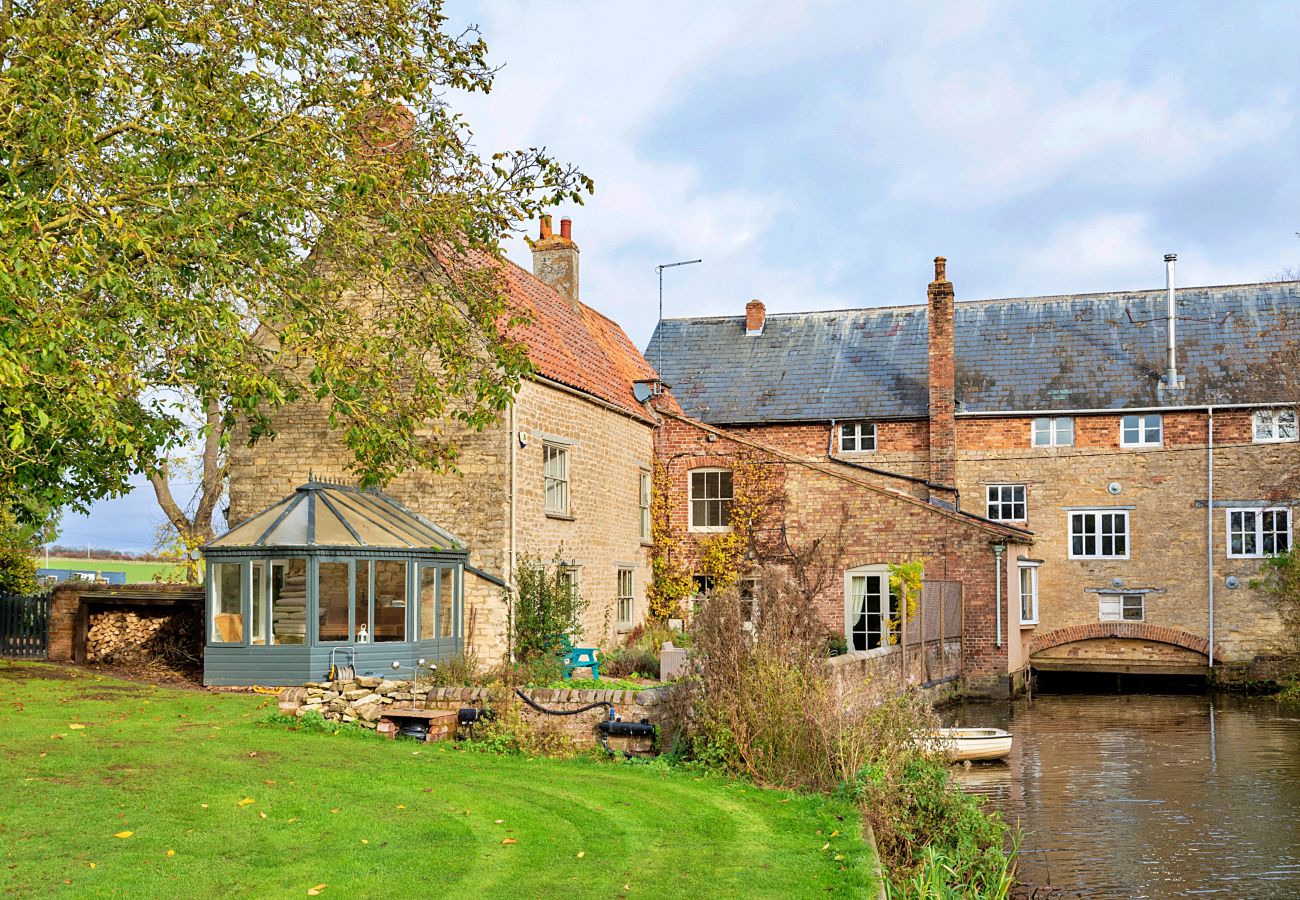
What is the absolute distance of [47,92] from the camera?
42.1 ft

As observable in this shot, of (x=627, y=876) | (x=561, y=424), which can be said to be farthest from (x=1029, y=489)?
(x=627, y=876)

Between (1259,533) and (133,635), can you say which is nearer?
(133,635)

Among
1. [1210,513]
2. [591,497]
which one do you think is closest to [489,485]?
[591,497]

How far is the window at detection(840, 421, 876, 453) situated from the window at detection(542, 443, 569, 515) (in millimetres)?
13978

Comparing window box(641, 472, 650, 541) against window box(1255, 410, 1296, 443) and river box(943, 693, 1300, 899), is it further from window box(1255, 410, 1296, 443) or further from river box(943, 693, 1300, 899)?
window box(1255, 410, 1296, 443)

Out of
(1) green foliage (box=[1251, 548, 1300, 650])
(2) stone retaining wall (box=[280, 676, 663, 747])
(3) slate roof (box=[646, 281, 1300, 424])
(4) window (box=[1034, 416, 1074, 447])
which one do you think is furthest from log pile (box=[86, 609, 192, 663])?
(1) green foliage (box=[1251, 548, 1300, 650])

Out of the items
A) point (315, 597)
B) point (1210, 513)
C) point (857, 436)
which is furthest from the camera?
point (857, 436)

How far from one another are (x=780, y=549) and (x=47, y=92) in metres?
20.2

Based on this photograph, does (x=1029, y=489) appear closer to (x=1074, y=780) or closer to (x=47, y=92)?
(x=1074, y=780)

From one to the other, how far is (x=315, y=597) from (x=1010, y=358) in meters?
24.5

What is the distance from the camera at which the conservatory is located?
18906 millimetres

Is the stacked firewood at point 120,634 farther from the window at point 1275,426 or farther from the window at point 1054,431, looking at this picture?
the window at point 1275,426

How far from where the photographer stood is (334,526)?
64.1 feet

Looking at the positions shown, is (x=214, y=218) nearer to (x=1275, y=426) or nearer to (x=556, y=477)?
(x=556, y=477)
